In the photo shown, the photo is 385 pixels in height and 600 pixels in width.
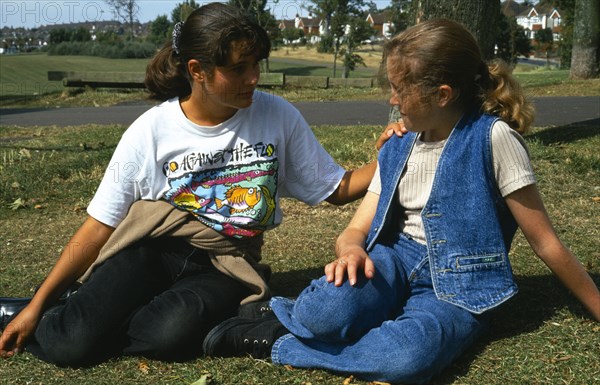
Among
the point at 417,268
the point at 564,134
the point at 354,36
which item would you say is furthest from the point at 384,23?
the point at 417,268

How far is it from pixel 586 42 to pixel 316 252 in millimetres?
14874

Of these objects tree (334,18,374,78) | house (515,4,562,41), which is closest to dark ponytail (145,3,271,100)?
tree (334,18,374,78)

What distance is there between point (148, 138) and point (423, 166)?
45.9 inches

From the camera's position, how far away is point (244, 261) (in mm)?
3383

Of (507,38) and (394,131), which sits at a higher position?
(507,38)

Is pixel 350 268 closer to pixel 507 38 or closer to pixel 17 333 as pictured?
pixel 17 333

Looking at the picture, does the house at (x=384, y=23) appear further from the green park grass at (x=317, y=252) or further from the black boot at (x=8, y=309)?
the black boot at (x=8, y=309)

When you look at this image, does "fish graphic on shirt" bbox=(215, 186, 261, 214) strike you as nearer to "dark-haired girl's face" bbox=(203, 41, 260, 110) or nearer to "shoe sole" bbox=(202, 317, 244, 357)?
"dark-haired girl's face" bbox=(203, 41, 260, 110)

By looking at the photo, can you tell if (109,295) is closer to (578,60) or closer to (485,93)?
(485,93)

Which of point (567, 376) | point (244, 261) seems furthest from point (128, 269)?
point (567, 376)

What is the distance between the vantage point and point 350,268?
280 cm

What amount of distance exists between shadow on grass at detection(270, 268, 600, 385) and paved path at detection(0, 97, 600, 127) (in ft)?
18.9

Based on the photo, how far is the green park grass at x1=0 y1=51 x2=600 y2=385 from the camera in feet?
9.43

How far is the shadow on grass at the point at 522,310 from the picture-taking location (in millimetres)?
2895
